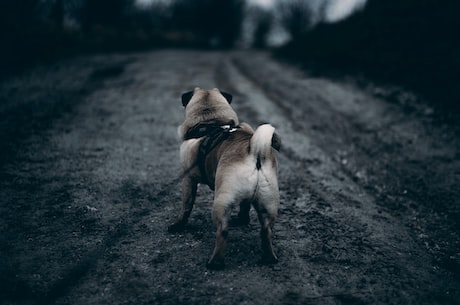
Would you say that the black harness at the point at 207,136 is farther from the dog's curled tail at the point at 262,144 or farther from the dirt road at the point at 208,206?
the dirt road at the point at 208,206

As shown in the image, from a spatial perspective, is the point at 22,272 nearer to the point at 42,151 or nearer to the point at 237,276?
the point at 237,276

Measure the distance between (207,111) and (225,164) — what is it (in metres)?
0.91

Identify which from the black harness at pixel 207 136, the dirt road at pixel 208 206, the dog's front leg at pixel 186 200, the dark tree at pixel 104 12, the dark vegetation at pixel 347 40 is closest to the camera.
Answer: the dirt road at pixel 208 206

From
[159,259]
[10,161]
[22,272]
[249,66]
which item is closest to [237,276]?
[159,259]

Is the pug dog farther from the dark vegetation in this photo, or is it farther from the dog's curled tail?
the dark vegetation

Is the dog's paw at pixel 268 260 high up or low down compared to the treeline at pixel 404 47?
down

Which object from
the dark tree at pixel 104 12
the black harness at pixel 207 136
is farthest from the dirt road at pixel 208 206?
the dark tree at pixel 104 12

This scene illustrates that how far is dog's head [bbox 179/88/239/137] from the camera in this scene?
157 inches

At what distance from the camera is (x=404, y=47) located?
35.1 ft

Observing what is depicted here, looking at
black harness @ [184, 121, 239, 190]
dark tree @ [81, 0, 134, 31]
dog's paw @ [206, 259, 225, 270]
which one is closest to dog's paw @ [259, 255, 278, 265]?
dog's paw @ [206, 259, 225, 270]

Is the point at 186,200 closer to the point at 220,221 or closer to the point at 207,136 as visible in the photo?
the point at 207,136

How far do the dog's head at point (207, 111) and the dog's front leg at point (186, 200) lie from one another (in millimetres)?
547

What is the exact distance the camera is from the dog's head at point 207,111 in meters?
3.99

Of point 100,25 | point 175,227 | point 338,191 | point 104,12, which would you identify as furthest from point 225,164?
point 104,12
